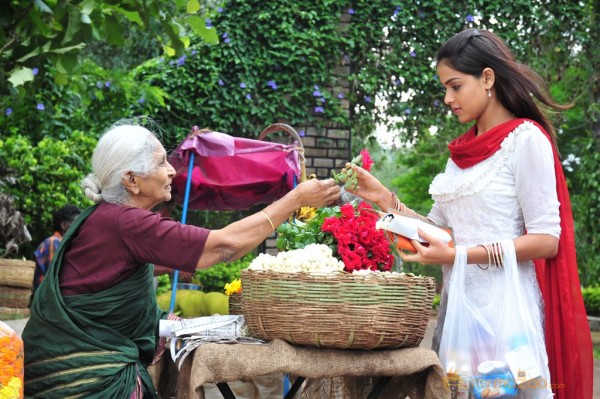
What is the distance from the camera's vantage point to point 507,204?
8.74 feet

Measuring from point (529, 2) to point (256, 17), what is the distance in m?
3.46

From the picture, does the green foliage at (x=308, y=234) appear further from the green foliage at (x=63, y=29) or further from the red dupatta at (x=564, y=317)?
the green foliage at (x=63, y=29)

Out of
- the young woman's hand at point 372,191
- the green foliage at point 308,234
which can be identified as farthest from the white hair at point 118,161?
the young woman's hand at point 372,191

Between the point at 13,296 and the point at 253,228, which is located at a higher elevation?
the point at 253,228

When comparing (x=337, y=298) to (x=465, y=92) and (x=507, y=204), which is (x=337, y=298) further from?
(x=465, y=92)

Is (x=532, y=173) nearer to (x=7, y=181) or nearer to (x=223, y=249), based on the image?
(x=223, y=249)

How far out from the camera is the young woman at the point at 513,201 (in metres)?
2.58

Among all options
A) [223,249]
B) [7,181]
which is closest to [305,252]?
[223,249]

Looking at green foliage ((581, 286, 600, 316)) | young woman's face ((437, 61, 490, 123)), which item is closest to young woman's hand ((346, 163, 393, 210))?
young woman's face ((437, 61, 490, 123))

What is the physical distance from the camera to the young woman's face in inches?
108

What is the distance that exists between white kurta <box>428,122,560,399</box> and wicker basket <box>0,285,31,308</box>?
20.7 ft

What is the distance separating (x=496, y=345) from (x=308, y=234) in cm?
72

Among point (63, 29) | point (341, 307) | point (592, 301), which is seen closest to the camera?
point (341, 307)

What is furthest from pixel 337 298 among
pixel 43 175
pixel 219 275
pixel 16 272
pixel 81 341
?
pixel 219 275
